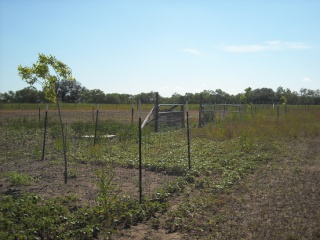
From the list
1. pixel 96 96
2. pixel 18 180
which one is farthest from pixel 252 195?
pixel 96 96

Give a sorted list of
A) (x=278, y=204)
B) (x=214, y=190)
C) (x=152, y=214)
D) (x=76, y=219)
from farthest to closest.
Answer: (x=214, y=190) < (x=278, y=204) < (x=152, y=214) < (x=76, y=219)

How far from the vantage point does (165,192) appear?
20.6 ft

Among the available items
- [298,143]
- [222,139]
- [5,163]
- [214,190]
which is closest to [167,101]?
[222,139]

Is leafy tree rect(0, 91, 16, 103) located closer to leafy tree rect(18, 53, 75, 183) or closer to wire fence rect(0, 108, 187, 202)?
wire fence rect(0, 108, 187, 202)

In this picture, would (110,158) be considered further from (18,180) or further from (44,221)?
(44,221)

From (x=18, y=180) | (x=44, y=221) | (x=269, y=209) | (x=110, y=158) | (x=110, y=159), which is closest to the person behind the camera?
(x=44, y=221)

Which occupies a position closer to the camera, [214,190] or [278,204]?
[278,204]

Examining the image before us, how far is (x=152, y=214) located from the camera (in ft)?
17.6

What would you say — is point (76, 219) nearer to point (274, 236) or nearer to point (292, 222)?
point (274, 236)

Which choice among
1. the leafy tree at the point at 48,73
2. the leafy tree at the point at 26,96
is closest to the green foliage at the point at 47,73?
the leafy tree at the point at 48,73

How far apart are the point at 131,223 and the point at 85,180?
2.63m

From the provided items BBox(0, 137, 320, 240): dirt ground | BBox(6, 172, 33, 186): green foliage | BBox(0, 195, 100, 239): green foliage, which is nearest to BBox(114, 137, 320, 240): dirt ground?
BBox(0, 137, 320, 240): dirt ground

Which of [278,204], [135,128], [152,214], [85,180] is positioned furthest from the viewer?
[135,128]

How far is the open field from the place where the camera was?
15.1 feet
